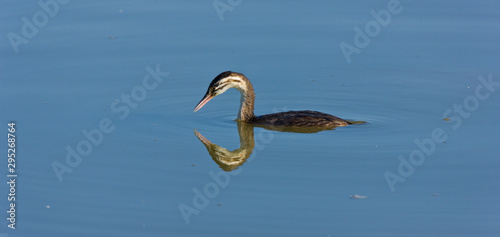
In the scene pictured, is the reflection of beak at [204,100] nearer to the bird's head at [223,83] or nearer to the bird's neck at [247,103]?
the bird's head at [223,83]

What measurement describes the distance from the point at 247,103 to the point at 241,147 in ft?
3.11

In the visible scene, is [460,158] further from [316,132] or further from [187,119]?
[187,119]

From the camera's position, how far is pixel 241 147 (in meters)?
11.1

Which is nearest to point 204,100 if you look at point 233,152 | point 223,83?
point 223,83

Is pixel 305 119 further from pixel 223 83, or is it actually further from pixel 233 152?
pixel 223 83

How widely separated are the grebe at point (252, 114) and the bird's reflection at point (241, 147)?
3.1 inches

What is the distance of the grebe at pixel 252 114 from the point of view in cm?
1138

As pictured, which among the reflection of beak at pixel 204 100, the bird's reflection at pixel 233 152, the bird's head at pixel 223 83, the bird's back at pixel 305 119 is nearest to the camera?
the bird's reflection at pixel 233 152

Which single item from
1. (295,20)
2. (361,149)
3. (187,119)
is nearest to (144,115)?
(187,119)

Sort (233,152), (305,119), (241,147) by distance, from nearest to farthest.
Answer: (233,152) < (241,147) < (305,119)

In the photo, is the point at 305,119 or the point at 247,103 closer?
the point at 305,119

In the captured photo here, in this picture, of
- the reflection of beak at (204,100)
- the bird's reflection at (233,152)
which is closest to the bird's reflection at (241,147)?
the bird's reflection at (233,152)

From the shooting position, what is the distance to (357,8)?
15586mm

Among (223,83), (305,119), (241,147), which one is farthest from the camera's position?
(223,83)
